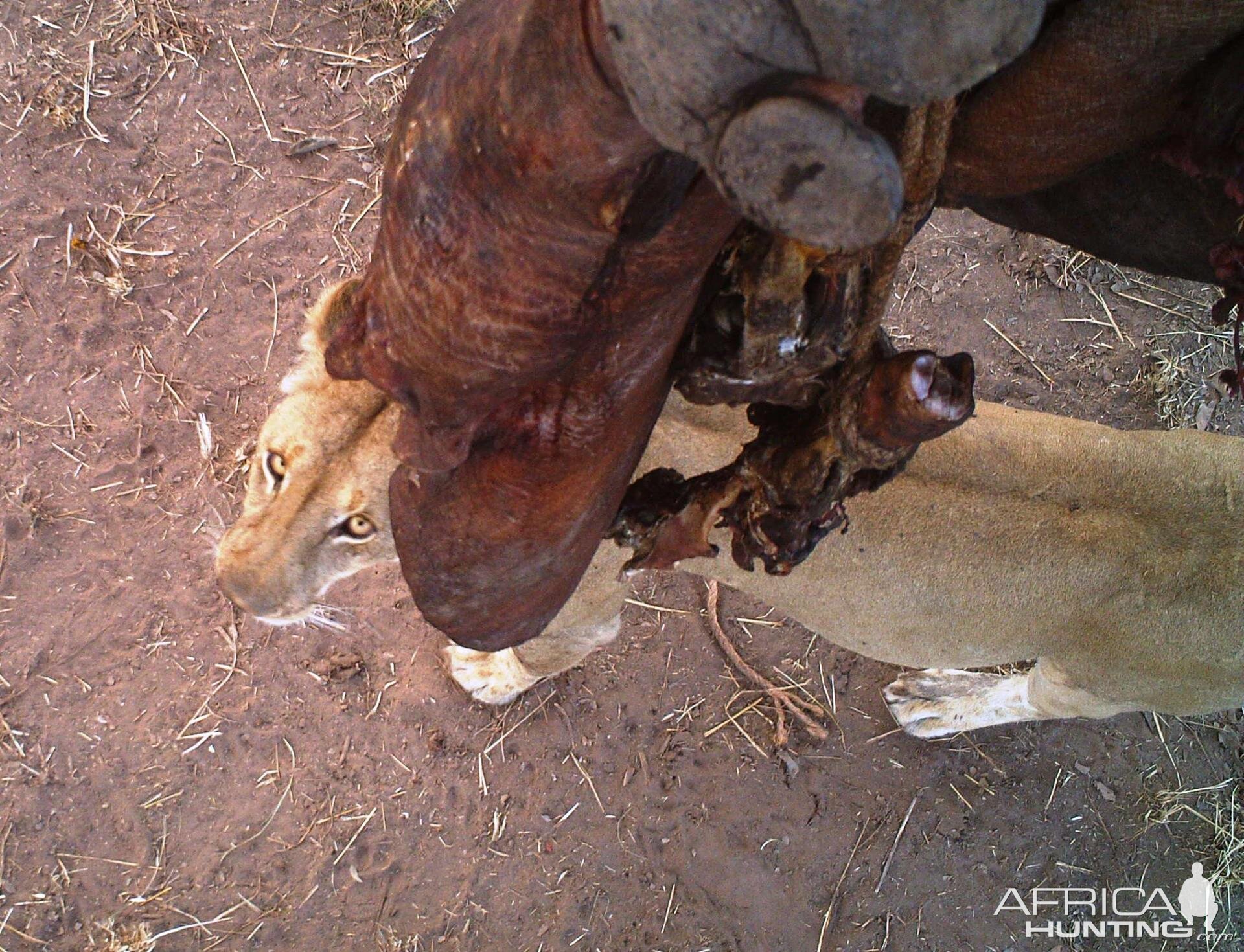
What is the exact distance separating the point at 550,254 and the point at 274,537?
1896 mm

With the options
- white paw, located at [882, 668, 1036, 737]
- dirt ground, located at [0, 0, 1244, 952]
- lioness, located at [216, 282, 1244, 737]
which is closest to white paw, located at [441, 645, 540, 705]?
dirt ground, located at [0, 0, 1244, 952]

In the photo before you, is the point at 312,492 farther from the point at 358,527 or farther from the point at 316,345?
the point at 316,345

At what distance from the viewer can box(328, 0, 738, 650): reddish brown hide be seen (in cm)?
60

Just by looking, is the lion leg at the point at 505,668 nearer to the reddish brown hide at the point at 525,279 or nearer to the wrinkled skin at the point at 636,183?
the wrinkled skin at the point at 636,183

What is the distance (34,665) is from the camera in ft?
11.3

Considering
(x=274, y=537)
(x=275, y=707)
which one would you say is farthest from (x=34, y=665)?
(x=274, y=537)

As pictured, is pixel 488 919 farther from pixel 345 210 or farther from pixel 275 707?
pixel 345 210

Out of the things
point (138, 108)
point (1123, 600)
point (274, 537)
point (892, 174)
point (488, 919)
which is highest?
point (892, 174)

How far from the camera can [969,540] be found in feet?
8.19

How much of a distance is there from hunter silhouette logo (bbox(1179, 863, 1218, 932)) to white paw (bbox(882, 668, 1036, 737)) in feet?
3.69

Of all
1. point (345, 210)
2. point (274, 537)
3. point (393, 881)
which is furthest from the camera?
point (345, 210)

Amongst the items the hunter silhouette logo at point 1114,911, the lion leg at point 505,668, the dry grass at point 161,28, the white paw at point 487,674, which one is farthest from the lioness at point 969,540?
the dry grass at point 161,28

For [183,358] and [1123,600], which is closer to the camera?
[1123,600]

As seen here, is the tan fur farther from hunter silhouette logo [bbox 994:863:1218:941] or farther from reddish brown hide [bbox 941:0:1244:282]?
hunter silhouette logo [bbox 994:863:1218:941]
